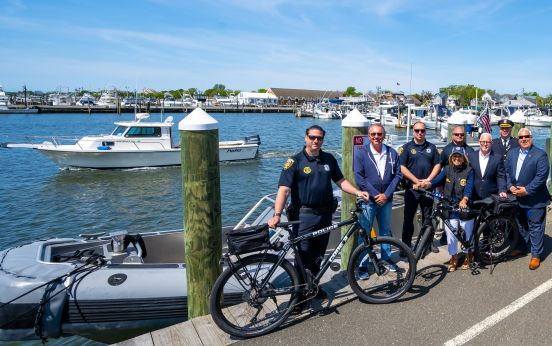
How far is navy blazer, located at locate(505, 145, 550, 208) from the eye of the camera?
16.1ft

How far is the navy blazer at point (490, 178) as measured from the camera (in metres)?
5.05

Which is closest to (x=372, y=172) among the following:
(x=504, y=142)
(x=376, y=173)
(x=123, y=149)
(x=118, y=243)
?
(x=376, y=173)

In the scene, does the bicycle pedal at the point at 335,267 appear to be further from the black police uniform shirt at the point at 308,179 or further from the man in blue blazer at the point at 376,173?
the black police uniform shirt at the point at 308,179

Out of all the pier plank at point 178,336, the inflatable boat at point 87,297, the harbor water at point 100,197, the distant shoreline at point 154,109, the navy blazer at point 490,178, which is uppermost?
the distant shoreline at point 154,109

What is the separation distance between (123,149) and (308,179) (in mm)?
19962

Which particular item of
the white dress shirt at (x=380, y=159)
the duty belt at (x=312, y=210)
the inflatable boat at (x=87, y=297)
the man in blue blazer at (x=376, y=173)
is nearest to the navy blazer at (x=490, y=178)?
the man in blue blazer at (x=376, y=173)

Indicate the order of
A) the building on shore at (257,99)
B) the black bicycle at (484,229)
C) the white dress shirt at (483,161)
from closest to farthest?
the black bicycle at (484,229), the white dress shirt at (483,161), the building on shore at (257,99)

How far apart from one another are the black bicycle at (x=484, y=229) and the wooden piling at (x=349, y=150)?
77 centimetres

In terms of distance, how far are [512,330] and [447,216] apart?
4.94 ft

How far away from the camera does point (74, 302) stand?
5.02 metres

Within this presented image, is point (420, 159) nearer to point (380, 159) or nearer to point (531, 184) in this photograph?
point (380, 159)

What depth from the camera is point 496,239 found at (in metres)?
5.10

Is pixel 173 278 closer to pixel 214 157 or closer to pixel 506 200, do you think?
pixel 214 157

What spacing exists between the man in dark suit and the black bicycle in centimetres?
18
